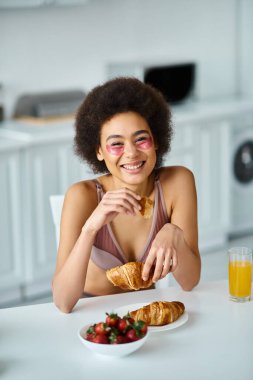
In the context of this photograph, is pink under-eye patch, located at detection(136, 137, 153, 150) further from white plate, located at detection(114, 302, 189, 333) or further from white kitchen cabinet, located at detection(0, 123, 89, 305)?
white kitchen cabinet, located at detection(0, 123, 89, 305)

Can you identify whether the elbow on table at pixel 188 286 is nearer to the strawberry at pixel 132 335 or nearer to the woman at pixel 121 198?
the woman at pixel 121 198

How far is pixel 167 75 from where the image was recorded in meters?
4.67

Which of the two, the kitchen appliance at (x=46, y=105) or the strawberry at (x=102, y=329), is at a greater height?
the kitchen appliance at (x=46, y=105)

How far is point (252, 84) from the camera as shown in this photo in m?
5.10

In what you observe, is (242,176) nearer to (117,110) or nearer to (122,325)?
(117,110)

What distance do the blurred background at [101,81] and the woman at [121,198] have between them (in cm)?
148

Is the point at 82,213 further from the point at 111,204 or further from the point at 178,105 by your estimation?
the point at 178,105

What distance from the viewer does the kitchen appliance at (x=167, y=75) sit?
4535mm

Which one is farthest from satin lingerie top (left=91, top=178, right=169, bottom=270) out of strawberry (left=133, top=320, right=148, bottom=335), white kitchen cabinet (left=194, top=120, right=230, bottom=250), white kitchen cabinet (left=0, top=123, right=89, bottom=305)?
white kitchen cabinet (left=194, top=120, right=230, bottom=250)

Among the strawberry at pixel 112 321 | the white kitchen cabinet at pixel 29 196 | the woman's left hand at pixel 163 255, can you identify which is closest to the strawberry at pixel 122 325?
the strawberry at pixel 112 321

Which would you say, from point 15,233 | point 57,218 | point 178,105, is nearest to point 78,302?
point 57,218

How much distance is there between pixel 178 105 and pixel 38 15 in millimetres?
1113

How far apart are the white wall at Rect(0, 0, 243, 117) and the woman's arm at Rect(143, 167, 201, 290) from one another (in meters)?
2.13

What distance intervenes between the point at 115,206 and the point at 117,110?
1.06 ft
